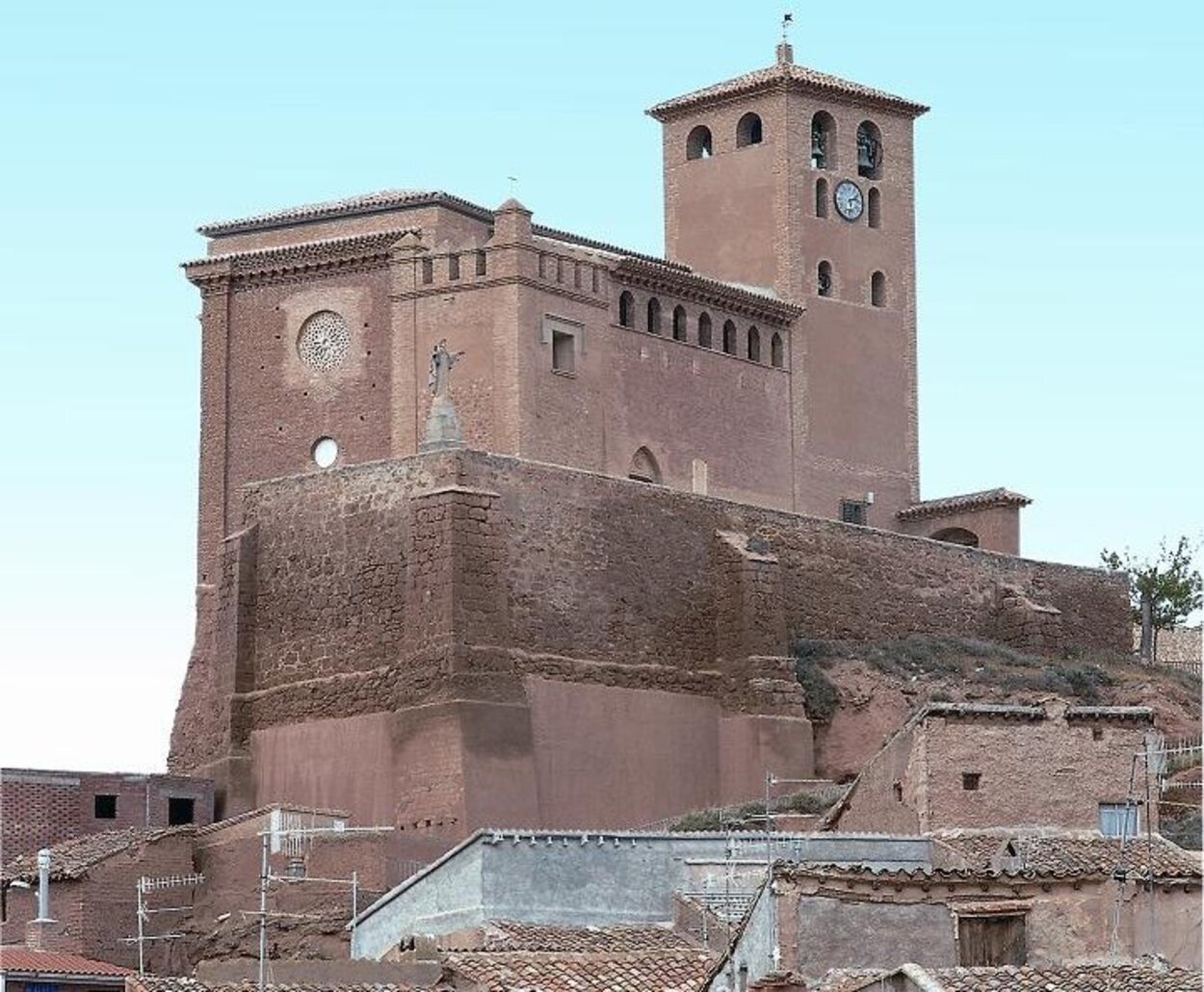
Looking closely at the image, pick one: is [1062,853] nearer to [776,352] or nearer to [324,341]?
[324,341]

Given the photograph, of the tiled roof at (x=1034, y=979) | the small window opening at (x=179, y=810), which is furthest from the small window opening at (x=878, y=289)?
the tiled roof at (x=1034, y=979)

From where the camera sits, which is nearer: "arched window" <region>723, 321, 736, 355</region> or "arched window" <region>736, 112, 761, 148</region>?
"arched window" <region>723, 321, 736, 355</region>

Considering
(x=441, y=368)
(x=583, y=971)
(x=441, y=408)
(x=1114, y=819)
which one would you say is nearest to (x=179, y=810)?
(x=441, y=408)

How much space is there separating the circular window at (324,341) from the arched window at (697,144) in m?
8.32

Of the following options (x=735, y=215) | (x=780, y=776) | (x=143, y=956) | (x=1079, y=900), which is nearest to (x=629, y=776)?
(x=780, y=776)

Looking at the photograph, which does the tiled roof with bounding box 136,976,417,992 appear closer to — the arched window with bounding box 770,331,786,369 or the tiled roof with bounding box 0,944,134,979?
the tiled roof with bounding box 0,944,134,979

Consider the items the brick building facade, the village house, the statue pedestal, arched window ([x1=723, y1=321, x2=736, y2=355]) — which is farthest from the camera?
arched window ([x1=723, y1=321, x2=736, y2=355])

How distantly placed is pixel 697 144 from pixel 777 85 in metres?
1.96

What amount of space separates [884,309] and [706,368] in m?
5.77

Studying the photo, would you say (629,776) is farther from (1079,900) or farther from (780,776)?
(1079,900)

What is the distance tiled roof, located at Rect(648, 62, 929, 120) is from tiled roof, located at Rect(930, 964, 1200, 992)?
34878mm

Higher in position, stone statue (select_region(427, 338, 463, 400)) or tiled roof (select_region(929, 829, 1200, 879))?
stone statue (select_region(427, 338, 463, 400))

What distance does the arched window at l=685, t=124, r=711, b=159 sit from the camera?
60188 millimetres

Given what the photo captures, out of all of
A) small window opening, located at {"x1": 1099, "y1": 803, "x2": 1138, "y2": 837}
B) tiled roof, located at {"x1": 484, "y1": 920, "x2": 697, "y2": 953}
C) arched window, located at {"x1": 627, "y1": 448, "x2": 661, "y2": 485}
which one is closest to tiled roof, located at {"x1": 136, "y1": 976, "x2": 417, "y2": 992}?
tiled roof, located at {"x1": 484, "y1": 920, "x2": 697, "y2": 953}
